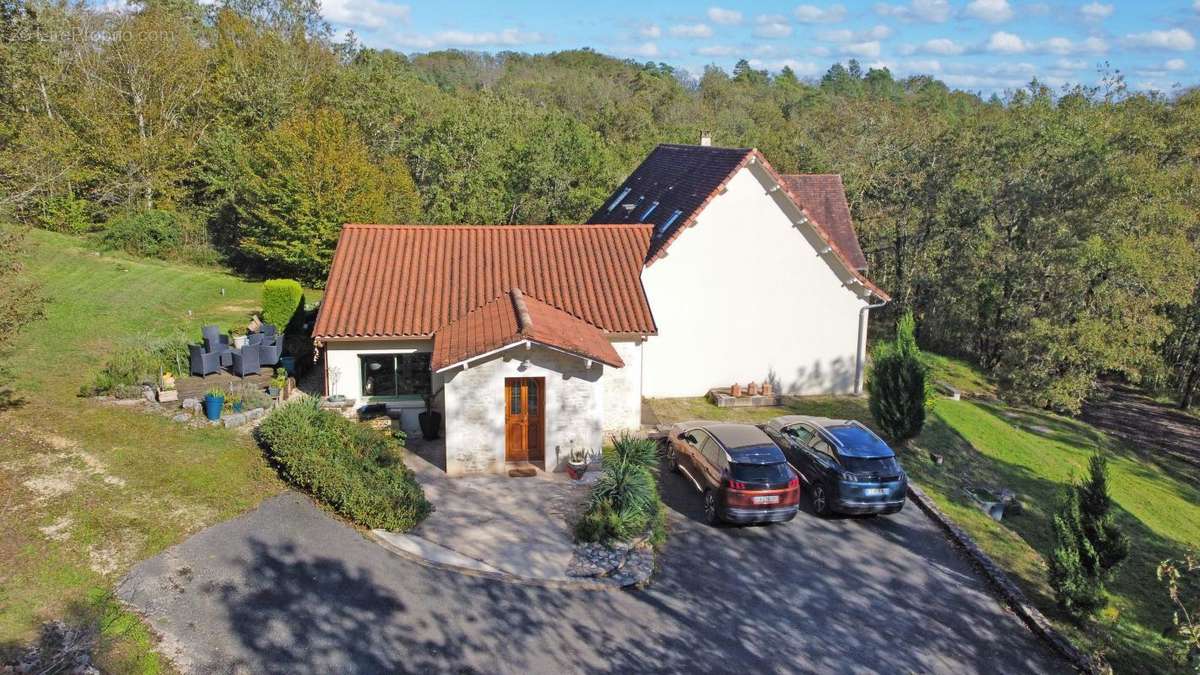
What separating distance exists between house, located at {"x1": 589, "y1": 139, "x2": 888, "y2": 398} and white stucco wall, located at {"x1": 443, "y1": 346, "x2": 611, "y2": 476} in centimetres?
597

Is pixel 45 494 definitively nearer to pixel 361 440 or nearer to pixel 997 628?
pixel 361 440

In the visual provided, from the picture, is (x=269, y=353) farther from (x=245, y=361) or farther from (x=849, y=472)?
(x=849, y=472)

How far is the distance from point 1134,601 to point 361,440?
16093mm

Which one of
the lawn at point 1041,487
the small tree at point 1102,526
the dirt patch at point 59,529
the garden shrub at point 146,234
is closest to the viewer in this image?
the dirt patch at point 59,529

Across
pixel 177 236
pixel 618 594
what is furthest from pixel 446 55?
pixel 618 594

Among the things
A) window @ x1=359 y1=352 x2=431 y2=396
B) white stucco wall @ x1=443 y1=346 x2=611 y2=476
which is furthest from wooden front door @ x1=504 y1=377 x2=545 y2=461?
window @ x1=359 y1=352 x2=431 y2=396

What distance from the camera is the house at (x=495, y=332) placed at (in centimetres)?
1698

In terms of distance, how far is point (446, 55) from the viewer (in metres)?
134

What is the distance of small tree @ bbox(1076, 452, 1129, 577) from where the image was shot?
14.0 m

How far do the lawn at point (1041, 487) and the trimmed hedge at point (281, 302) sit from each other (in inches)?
459

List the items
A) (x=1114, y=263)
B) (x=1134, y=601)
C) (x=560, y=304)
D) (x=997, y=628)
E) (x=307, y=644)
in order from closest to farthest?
(x=307, y=644)
(x=997, y=628)
(x=1134, y=601)
(x=560, y=304)
(x=1114, y=263)

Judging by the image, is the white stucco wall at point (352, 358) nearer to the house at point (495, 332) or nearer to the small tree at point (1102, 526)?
the house at point (495, 332)

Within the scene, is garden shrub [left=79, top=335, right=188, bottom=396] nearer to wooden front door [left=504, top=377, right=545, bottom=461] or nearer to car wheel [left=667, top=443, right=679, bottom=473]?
wooden front door [left=504, top=377, right=545, bottom=461]

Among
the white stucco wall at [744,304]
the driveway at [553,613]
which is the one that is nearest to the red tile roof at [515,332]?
the white stucco wall at [744,304]
